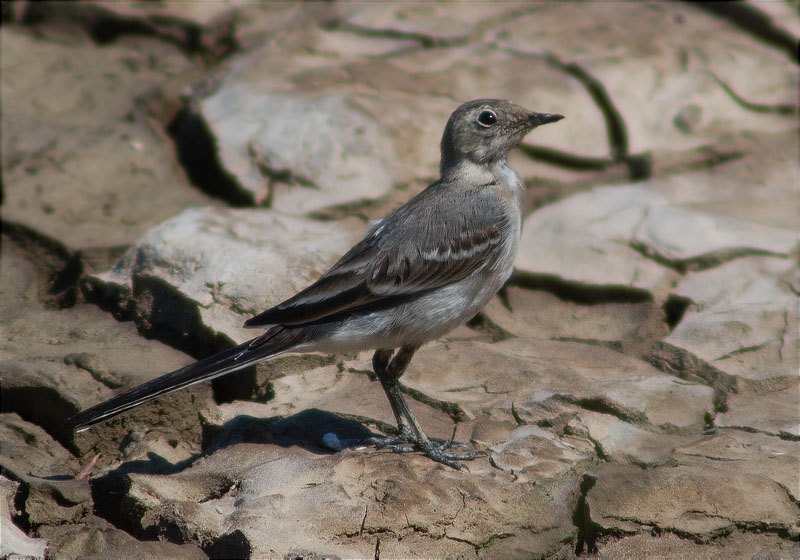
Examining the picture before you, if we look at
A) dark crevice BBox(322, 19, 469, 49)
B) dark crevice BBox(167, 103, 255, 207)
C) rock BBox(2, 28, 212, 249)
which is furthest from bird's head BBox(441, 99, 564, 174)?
dark crevice BBox(322, 19, 469, 49)

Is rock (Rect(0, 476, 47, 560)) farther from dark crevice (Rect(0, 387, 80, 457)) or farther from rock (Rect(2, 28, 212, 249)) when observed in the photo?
rock (Rect(2, 28, 212, 249))

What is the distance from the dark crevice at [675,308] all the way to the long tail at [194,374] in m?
2.27

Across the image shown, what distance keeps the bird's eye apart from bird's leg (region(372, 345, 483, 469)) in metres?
1.23

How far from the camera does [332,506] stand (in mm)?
3535

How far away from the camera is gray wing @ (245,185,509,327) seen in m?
4.09

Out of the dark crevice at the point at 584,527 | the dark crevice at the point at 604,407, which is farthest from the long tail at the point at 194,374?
the dark crevice at the point at 584,527

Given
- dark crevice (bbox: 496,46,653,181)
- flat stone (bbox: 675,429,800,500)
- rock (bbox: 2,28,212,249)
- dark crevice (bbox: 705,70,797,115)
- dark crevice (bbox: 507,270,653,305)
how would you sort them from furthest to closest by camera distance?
dark crevice (bbox: 705,70,797,115) < dark crevice (bbox: 496,46,653,181) < rock (bbox: 2,28,212,249) < dark crevice (bbox: 507,270,653,305) < flat stone (bbox: 675,429,800,500)

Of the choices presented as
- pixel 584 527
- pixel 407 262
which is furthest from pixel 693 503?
pixel 407 262

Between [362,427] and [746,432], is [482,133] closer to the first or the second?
[362,427]

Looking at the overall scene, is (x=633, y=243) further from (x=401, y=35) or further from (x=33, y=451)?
(x=33, y=451)

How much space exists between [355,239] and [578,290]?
1.41m

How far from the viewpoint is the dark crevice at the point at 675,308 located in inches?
199

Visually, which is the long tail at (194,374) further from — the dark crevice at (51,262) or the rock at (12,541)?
the dark crevice at (51,262)

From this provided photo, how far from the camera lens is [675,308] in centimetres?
512
